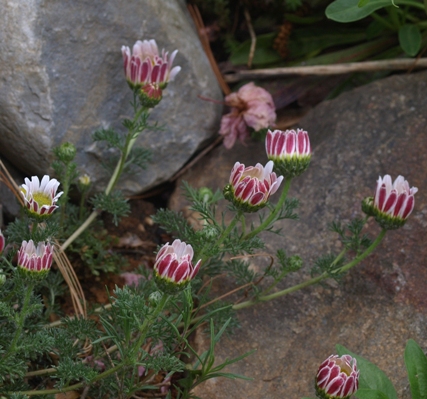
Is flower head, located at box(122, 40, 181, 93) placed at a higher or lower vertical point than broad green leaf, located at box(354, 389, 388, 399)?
higher

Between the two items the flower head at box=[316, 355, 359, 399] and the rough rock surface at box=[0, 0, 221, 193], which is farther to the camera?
the rough rock surface at box=[0, 0, 221, 193]

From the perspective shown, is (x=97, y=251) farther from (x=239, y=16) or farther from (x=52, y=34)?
(x=239, y=16)

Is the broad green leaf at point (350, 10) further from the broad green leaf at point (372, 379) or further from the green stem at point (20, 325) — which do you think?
the green stem at point (20, 325)

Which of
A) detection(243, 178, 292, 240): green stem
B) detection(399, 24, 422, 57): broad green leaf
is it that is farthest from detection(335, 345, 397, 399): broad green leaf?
detection(399, 24, 422, 57): broad green leaf

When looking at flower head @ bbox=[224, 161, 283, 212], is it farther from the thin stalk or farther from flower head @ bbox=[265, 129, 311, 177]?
flower head @ bbox=[265, 129, 311, 177]

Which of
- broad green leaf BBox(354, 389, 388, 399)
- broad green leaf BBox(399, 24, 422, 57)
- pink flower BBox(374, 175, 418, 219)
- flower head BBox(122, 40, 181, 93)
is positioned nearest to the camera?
broad green leaf BBox(354, 389, 388, 399)

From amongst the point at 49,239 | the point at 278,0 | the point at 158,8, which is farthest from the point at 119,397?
the point at 278,0

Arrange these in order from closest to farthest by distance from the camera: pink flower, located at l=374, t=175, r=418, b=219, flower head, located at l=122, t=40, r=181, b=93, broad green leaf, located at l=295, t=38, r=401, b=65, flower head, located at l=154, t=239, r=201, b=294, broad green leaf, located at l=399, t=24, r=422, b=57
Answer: flower head, located at l=154, t=239, r=201, b=294
pink flower, located at l=374, t=175, r=418, b=219
flower head, located at l=122, t=40, r=181, b=93
broad green leaf, located at l=399, t=24, r=422, b=57
broad green leaf, located at l=295, t=38, r=401, b=65

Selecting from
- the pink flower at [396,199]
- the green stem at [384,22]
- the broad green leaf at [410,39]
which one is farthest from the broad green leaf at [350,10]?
the pink flower at [396,199]
